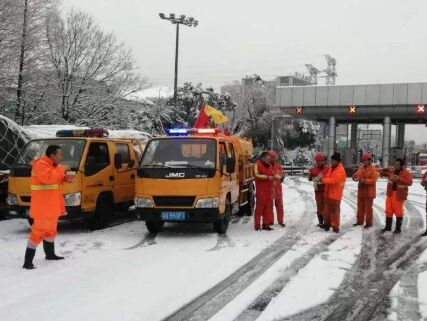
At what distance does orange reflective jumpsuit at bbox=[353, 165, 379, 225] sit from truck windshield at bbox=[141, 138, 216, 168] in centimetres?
346

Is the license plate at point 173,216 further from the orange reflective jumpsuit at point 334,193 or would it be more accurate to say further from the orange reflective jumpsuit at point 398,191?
the orange reflective jumpsuit at point 398,191

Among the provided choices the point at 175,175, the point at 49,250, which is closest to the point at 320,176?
the point at 175,175

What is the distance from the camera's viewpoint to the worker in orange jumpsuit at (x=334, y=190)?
1094cm

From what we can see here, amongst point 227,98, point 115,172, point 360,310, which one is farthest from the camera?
point 227,98

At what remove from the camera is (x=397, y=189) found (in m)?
11.2

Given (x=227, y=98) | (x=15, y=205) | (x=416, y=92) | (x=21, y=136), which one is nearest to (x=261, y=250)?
(x=15, y=205)

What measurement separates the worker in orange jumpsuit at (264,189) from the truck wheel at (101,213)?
3.26 meters

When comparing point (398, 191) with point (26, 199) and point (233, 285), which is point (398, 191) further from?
point (26, 199)

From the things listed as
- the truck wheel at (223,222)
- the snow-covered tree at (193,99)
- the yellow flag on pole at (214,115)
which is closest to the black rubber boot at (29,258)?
the truck wheel at (223,222)

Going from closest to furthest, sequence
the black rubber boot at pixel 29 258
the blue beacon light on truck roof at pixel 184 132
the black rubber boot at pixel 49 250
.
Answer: the black rubber boot at pixel 29 258 → the black rubber boot at pixel 49 250 → the blue beacon light on truck roof at pixel 184 132

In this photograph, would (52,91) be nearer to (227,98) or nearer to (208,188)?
(208,188)

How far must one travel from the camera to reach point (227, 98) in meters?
53.5

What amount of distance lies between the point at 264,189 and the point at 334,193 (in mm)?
1439

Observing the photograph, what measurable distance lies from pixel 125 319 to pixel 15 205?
20.1 ft
